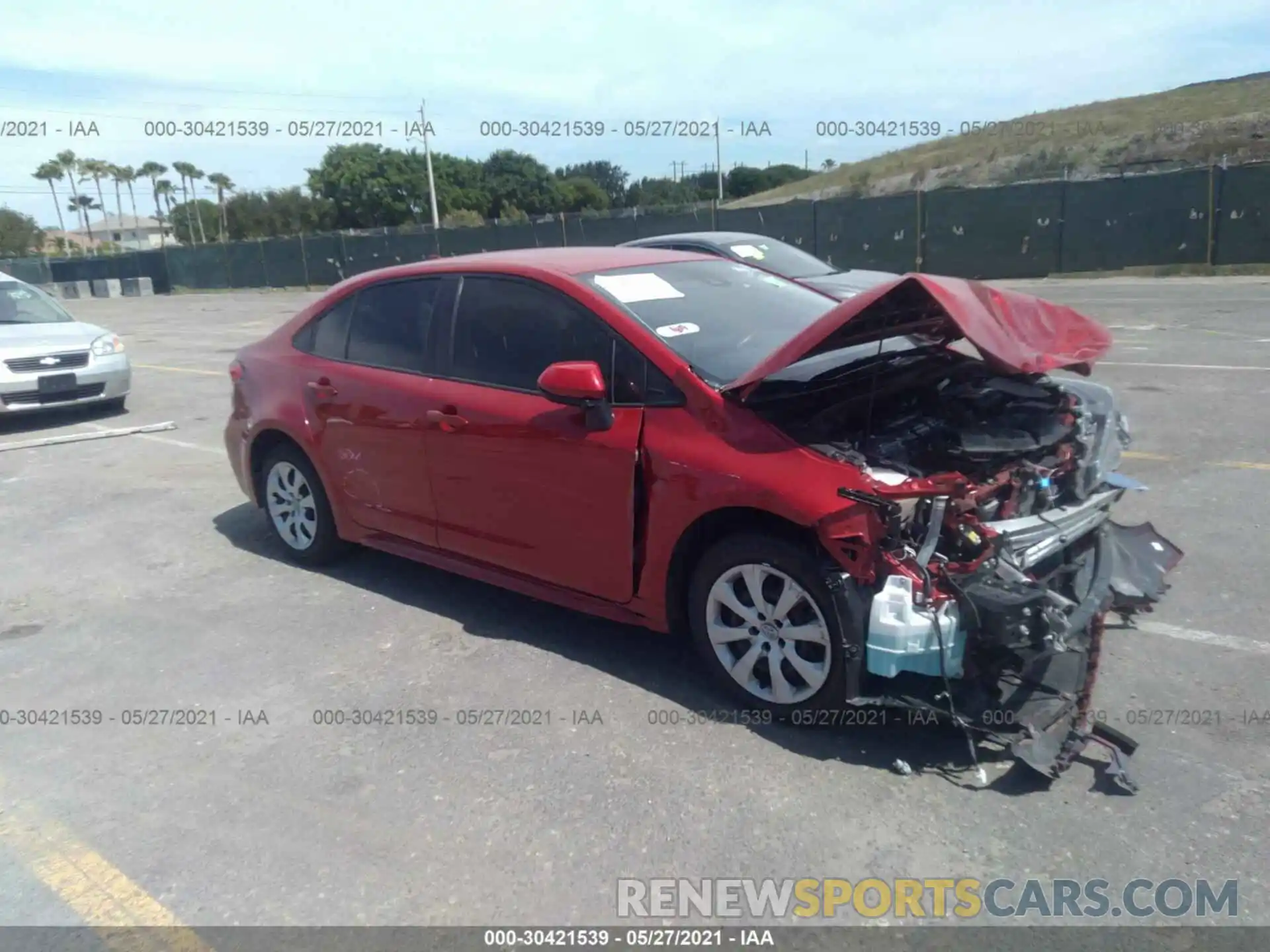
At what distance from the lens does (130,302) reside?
41.4 metres

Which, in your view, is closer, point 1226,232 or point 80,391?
point 80,391

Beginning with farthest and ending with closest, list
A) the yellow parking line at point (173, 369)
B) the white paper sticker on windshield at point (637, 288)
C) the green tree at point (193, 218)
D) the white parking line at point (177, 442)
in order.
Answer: the green tree at point (193, 218)
the yellow parking line at point (173, 369)
the white parking line at point (177, 442)
the white paper sticker on windshield at point (637, 288)

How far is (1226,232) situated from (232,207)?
78400 mm

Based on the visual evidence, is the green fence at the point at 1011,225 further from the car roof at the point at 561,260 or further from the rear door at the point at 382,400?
the rear door at the point at 382,400

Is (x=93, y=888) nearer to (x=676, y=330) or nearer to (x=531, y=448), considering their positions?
(x=531, y=448)

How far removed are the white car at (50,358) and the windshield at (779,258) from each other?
22.6ft

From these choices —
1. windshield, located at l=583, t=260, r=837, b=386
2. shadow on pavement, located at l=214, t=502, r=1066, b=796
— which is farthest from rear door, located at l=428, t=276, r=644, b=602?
shadow on pavement, located at l=214, t=502, r=1066, b=796

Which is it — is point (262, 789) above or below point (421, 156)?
below

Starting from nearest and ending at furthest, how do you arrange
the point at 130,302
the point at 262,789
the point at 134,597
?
the point at 262,789, the point at 134,597, the point at 130,302

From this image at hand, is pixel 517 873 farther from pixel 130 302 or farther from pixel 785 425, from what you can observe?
pixel 130 302

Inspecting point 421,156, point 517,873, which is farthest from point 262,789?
point 421,156

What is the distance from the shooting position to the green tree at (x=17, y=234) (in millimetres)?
82375

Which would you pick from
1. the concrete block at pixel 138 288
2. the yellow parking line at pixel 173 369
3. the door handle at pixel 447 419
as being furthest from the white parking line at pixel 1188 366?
the concrete block at pixel 138 288

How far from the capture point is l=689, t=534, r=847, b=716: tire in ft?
12.0
